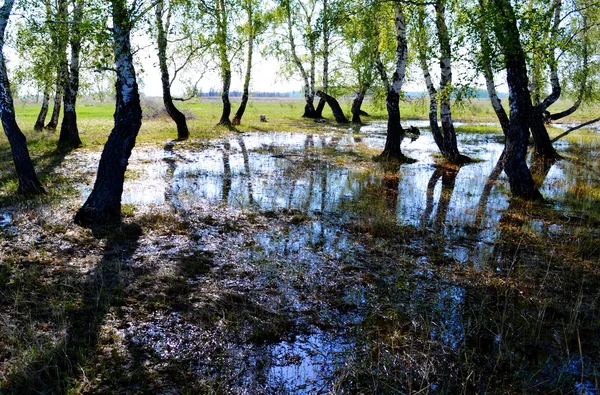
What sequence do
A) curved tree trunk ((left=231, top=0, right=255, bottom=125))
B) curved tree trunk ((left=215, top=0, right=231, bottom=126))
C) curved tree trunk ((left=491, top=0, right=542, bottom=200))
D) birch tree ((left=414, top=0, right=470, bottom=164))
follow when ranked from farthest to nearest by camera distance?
curved tree trunk ((left=231, top=0, right=255, bottom=125))
curved tree trunk ((left=215, top=0, right=231, bottom=126))
birch tree ((left=414, top=0, right=470, bottom=164))
curved tree trunk ((left=491, top=0, right=542, bottom=200))

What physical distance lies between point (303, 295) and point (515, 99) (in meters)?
8.29

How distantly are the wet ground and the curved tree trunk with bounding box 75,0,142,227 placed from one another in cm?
44

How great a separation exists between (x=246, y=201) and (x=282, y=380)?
7296 mm

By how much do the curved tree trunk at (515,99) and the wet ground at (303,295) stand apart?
66cm

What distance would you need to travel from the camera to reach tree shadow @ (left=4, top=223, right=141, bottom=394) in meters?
4.14

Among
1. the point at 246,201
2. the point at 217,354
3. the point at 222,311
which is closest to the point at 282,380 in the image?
the point at 217,354

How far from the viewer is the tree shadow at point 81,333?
414 cm

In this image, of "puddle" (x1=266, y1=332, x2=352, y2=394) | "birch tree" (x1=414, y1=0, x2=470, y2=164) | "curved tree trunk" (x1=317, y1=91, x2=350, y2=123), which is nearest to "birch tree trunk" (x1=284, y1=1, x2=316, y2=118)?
"curved tree trunk" (x1=317, y1=91, x2=350, y2=123)

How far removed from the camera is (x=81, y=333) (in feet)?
16.5

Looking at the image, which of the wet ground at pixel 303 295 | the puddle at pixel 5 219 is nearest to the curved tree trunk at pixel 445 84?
the wet ground at pixel 303 295

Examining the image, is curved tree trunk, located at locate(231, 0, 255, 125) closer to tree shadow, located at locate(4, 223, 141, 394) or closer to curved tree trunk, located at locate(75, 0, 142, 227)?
curved tree trunk, located at locate(75, 0, 142, 227)

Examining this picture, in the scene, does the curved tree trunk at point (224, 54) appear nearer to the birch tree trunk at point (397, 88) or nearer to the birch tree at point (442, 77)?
the birch tree trunk at point (397, 88)

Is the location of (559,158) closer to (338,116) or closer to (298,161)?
(298,161)

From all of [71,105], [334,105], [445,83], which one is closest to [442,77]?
[445,83]
